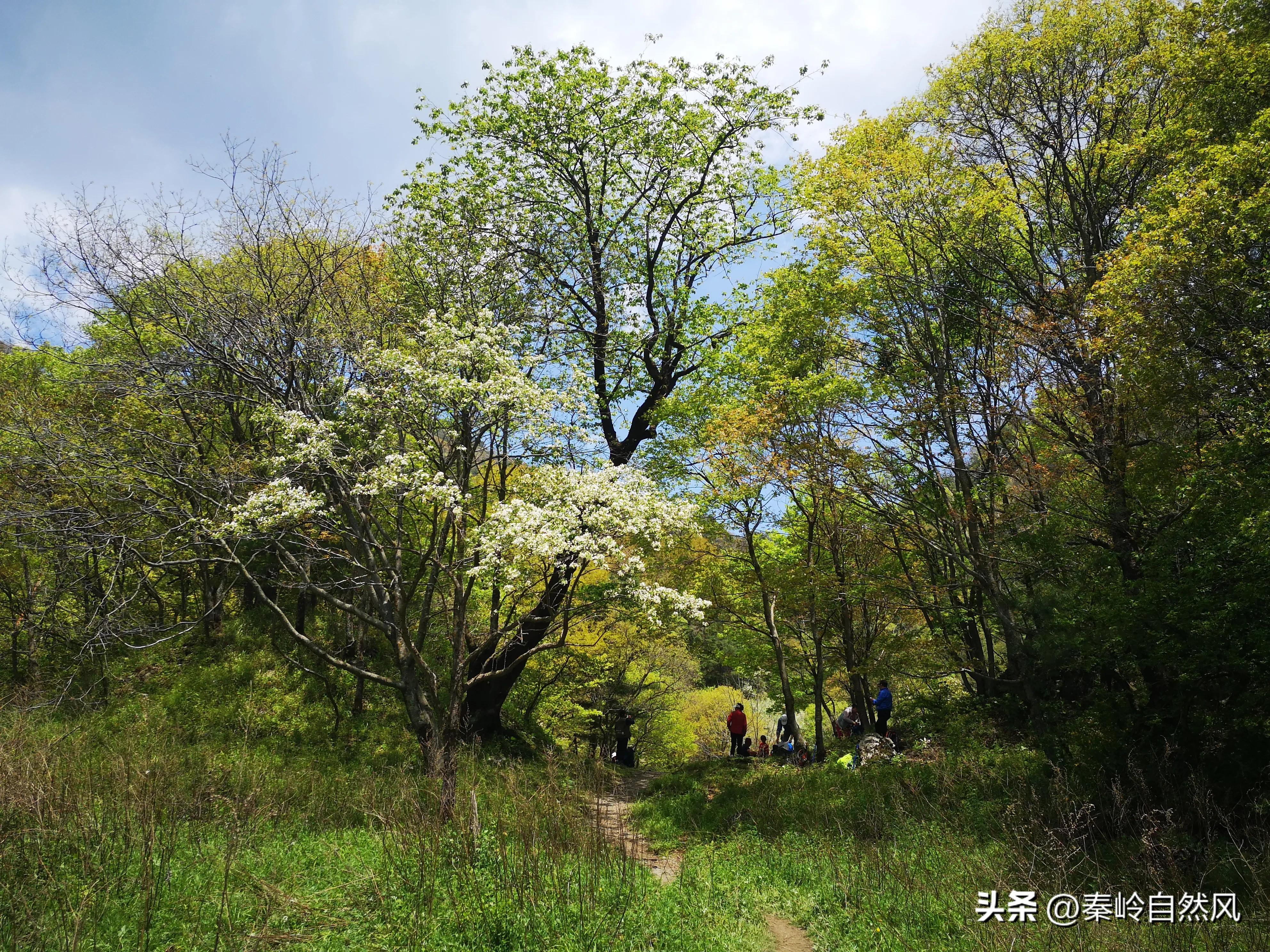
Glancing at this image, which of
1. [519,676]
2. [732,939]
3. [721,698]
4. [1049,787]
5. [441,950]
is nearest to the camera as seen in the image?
[441,950]

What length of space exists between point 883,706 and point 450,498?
11.1m

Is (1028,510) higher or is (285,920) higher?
(1028,510)

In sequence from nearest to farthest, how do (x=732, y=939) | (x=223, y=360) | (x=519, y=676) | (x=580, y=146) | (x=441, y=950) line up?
(x=441, y=950)
(x=732, y=939)
(x=223, y=360)
(x=580, y=146)
(x=519, y=676)

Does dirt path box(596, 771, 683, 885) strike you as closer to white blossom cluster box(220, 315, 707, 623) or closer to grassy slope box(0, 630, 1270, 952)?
grassy slope box(0, 630, 1270, 952)

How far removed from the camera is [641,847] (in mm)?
9297

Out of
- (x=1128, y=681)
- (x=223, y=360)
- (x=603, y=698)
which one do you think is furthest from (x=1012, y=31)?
(x=603, y=698)

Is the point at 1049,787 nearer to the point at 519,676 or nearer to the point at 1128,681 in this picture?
the point at 1128,681

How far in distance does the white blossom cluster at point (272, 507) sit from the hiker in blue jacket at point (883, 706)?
11.8 metres

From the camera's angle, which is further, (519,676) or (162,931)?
(519,676)

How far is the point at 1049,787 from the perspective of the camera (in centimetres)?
845

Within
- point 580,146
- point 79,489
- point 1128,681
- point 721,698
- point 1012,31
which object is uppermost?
point 1012,31

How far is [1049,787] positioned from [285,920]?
870 centimetres

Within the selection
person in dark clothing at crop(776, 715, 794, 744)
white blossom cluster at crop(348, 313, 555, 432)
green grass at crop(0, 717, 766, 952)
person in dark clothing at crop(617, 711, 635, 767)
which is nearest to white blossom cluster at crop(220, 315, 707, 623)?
white blossom cluster at crop(348, 313, 555, 432)

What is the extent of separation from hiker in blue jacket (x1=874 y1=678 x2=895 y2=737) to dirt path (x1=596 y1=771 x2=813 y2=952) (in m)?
5.39
